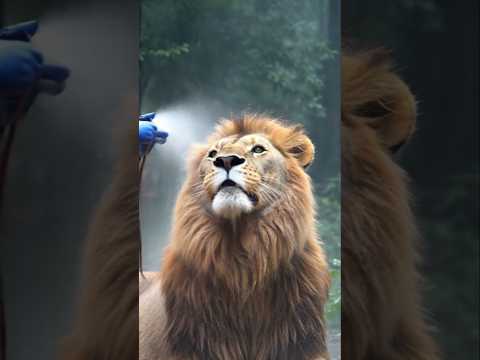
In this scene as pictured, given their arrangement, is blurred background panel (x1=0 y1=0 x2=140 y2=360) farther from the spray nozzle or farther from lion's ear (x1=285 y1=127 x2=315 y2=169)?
lion's ear (x1=285 y1=127 x2=315 y2=169)

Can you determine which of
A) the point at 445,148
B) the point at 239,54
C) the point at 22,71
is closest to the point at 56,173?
the point at 22,71

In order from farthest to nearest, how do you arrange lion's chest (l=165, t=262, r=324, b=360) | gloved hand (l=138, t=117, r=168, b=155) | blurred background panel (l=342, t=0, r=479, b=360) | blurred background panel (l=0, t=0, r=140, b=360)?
blurred background panel (l=0, t=0, r=140, b=360)
gloved hand (l=138, t=117, r=168, b=155)
lion's chest (l=165, t=262, r=324, b=360)
blurred background panel (l=342, t=0, r=479, b=360)

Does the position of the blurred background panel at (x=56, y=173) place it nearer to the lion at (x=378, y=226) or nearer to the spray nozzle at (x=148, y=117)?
the spray nozzle at (x=148, y=117)

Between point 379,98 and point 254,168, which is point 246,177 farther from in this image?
point 379,98

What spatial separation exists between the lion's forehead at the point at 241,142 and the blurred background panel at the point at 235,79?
0.09m

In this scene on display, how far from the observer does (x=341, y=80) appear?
7.24 feet

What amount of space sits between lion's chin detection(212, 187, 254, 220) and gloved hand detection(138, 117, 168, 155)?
0.31 metres

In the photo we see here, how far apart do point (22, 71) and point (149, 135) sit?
0.50 meters

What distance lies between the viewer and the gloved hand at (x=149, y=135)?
95.0 inches

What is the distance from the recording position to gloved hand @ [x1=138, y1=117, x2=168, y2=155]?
7.92 ft

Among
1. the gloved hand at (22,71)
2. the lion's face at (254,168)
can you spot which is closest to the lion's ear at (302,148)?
the lion's face at (254,168)

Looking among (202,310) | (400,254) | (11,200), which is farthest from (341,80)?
(11,200)

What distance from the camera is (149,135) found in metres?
2.43

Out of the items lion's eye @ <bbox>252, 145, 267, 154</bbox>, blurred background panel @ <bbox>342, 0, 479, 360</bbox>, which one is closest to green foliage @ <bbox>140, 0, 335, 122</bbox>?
lion's eye @ <bbox>252, 145, 267, 154</bbox>
